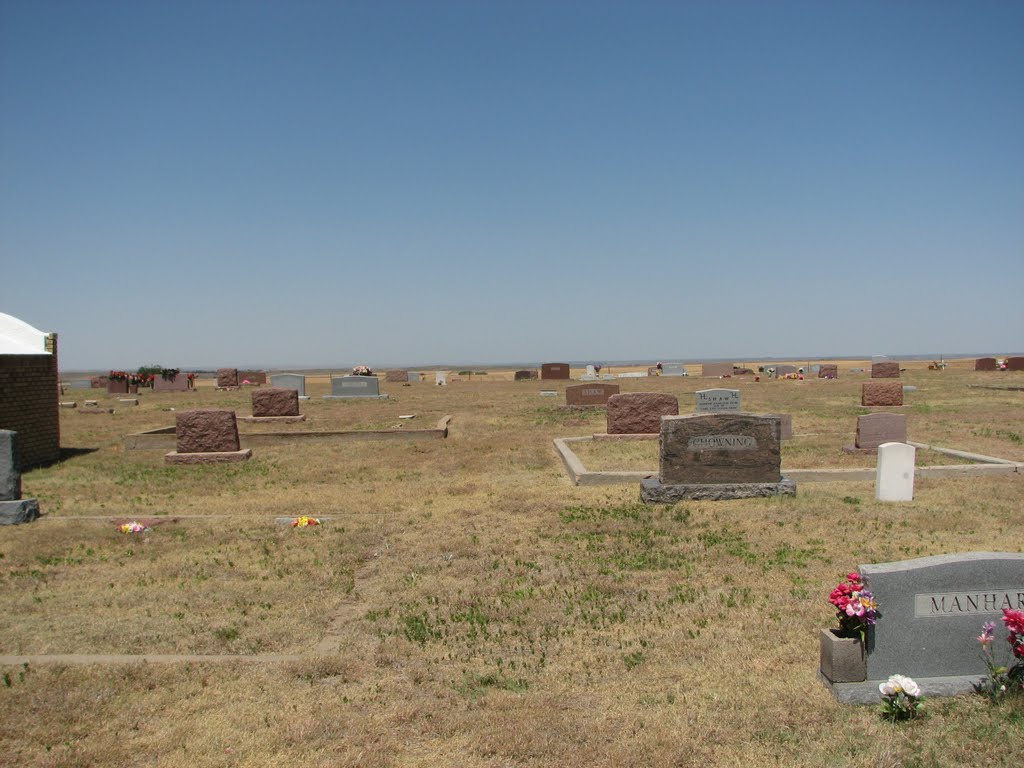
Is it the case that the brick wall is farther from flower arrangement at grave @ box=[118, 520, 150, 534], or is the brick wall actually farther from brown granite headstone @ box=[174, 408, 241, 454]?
flower arrangement at grave @ box=[118, 520, 150, 534]

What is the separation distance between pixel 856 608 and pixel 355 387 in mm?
31829

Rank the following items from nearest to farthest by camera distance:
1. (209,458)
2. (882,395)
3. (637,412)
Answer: (209,458) < (637,412) < (882,395)

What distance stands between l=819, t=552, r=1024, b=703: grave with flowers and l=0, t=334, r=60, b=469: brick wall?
1577 cm

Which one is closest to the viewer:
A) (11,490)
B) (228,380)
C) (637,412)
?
(11,490)

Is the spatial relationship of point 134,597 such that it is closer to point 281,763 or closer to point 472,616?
point 472,616

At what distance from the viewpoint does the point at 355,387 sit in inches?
1380

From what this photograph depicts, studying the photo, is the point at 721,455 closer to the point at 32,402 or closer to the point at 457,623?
the point at 457,623

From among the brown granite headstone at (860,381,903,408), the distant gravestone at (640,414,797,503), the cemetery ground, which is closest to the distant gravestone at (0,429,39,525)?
the cemetery ground

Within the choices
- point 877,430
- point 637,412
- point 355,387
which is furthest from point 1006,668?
point 355,387

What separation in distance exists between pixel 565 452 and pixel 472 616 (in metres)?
9.59

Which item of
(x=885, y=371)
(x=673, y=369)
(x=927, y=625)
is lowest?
(x=927, y=625)

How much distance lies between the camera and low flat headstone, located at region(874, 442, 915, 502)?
11039mm

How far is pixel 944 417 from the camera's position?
72.6 feet

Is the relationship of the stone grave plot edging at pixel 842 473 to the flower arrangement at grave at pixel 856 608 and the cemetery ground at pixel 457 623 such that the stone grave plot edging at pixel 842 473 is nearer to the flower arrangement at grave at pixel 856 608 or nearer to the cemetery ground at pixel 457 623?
the cemetery ground at pixel 457 623
